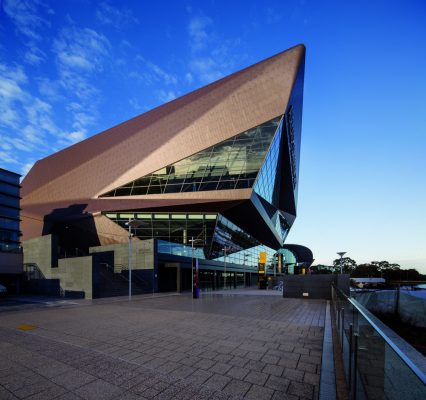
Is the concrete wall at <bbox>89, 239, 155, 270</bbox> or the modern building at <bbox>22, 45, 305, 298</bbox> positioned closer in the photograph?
the concrete wall at <bbox>89, 239, 155, 270</bbox>

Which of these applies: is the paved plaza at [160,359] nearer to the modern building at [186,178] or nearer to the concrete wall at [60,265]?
the concrete wall at [60,265]

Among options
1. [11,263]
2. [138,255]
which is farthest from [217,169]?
[11,263]

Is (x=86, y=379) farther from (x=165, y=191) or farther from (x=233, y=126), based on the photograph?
(x=233, y=126)

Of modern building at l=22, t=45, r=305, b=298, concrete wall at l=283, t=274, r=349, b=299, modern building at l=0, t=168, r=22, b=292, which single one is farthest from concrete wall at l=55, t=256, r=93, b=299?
concrete wall at l=283, t=274, r=349, b=299

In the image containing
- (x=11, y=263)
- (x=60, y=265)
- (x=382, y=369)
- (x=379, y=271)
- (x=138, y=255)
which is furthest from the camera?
(x=379, y=271)

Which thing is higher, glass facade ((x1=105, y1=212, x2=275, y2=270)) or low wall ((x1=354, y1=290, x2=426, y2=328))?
glass facade ((x1=105, y1=212, x2=275, y2=270))

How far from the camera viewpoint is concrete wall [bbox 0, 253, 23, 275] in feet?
92.2

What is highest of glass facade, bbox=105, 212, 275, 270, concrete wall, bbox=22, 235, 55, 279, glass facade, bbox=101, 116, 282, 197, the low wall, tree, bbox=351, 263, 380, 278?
glass facade, bbox=101, 116, 282, 197

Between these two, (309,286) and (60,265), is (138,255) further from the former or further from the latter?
(309,286)

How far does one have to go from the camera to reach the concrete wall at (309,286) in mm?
22969

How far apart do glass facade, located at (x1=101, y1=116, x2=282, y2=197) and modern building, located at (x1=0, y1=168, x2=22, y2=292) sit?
1117cm

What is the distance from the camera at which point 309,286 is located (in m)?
23.4

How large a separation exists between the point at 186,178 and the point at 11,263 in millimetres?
19805

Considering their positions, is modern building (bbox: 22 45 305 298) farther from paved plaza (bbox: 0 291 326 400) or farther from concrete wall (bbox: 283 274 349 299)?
paved plaza (bbox: 0 291 326 400)
